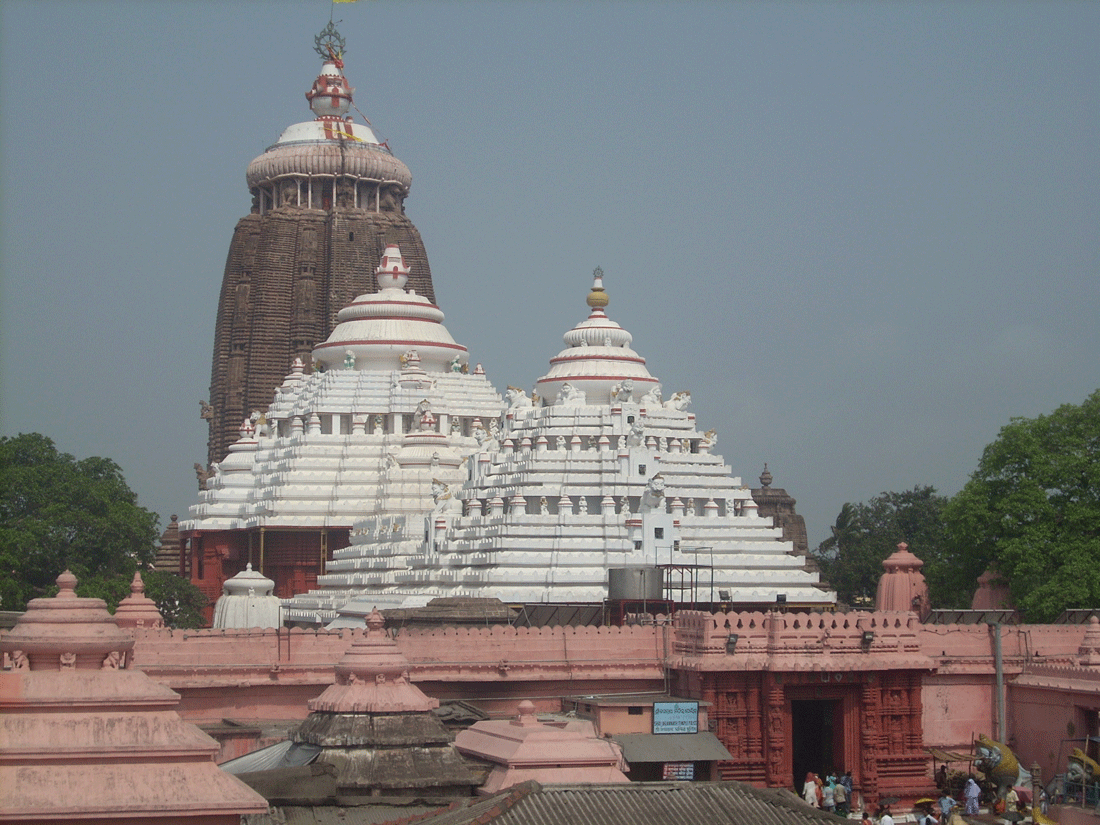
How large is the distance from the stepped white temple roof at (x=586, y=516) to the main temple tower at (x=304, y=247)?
32215 millimetres

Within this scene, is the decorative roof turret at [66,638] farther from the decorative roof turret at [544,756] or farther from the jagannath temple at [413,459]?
the jagannath temple at [413,459]

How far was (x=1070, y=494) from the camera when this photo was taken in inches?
1918

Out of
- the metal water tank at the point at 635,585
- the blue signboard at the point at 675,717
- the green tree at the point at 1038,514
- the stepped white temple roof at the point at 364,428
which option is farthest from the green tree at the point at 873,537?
the blue signboard at the point at 675,717

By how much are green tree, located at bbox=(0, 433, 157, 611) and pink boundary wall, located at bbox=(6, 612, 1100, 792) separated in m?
27.7

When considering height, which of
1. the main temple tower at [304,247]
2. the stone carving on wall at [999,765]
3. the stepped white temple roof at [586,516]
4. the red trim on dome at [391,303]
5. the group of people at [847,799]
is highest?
the main temple tower at [304,247]

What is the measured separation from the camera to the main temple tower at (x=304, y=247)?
89000 millimetres

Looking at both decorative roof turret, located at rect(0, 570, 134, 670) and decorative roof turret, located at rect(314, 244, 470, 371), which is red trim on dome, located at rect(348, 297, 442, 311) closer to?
decorative roof turret, located at rect(314, 244, 470, 371)

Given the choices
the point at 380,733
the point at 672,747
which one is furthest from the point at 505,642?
the point at 380,733

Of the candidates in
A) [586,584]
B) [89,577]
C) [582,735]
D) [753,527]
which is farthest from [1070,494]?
[89,577]

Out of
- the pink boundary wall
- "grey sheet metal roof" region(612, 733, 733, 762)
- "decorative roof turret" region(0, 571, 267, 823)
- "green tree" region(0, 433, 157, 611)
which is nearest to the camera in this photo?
"decorative roof turret" region(0, 571, 267, 823)

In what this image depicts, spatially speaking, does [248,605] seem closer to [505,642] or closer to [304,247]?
[505,642]

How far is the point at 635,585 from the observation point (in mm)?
42844

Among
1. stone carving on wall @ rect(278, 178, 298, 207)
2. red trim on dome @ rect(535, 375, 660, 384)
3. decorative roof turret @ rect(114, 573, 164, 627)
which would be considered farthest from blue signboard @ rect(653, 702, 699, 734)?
stone carving on wall @ rect(278, 178, 298, 207)

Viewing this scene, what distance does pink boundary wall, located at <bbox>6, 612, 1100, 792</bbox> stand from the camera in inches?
1387
